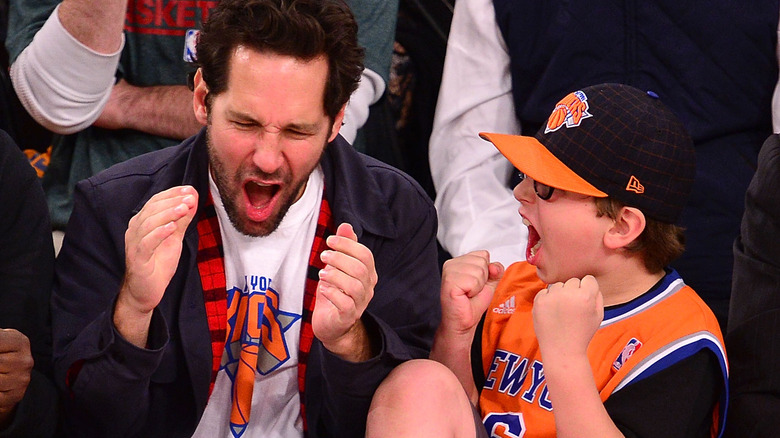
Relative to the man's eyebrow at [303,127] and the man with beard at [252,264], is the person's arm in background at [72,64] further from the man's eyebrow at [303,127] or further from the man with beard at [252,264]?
the man's eyebrow at [303,127]

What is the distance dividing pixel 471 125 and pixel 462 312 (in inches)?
31.6

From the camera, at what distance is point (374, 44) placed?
7.98 ft

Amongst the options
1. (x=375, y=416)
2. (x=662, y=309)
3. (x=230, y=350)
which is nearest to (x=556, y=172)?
(x=662, y=309)

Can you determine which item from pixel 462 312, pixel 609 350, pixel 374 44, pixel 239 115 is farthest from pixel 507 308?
pixel 374 44

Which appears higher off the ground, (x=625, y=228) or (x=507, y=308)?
(x=625, y=228)

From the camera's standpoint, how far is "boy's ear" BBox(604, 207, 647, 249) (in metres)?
1.75

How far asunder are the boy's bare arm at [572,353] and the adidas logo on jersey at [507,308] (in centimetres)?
26

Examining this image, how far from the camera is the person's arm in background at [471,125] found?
2471mm

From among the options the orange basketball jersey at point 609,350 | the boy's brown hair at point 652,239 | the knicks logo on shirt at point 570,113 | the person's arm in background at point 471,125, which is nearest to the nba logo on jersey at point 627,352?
the orange basketball jersey at point 609,350

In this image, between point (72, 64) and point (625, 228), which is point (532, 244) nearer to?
point (625, 228)

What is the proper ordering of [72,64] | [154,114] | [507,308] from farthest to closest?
[154,114] < [72,64] < [507,308]

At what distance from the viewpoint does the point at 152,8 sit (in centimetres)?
241

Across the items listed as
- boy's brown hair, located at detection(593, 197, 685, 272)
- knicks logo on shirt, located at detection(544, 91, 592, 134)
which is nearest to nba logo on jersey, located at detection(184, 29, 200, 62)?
knicks logo on shirt, located at detection(544, 91, 592, 134)

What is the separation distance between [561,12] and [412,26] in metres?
0.45
